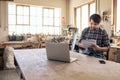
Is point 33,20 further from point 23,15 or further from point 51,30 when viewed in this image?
point 51,30

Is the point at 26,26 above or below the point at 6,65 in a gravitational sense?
above

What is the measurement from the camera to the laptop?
5.49 ft

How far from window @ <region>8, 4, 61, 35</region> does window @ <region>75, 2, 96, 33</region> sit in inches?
35.4

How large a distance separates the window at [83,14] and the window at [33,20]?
899mm

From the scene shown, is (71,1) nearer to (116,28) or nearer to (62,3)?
(62,3)

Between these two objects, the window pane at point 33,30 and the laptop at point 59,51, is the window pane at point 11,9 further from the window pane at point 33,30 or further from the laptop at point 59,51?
the laptop at point 59,51

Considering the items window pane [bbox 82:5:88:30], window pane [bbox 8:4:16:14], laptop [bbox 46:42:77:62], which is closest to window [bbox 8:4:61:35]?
window pane [bbox 8:4:16:14]

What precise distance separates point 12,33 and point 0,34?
529 mm

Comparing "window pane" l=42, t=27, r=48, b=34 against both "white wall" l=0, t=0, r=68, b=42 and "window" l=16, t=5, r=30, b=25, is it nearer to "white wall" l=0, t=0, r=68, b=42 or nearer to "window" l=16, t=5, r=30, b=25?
"window" l=16, t=5, r=30, b=25

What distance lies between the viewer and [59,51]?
171cm

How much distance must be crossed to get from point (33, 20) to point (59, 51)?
538 cm

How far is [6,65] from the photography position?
15.5 ft

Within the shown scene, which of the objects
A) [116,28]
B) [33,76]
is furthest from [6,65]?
[33,76]

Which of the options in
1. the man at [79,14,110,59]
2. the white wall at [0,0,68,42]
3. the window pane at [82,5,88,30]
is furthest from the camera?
the window pane at [82,5,88,30]
